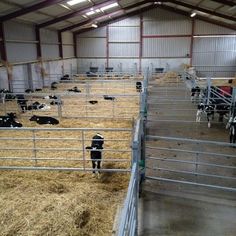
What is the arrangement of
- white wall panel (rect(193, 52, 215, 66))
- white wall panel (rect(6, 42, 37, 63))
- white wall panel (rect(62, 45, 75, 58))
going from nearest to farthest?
1. white wall panel (rect(6, 42, 37, 63))
2. white wall panel (rect(62, 45, 75, 58))
3. white wall panel (rect(193, 52, 215, 66))

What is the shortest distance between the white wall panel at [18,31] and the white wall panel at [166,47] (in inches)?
501

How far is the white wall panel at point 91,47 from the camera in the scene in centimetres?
2961

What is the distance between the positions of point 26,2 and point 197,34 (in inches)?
745

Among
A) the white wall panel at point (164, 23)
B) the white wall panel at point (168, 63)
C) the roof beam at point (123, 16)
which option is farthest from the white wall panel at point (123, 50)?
the roof beam at point (123, 16)

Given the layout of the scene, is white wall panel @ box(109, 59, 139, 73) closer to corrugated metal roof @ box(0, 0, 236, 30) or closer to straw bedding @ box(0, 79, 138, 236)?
→ corrugated metal roof @ box(0, 0, 236, 30)


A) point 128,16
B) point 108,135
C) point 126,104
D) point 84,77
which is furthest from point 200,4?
point 108,135

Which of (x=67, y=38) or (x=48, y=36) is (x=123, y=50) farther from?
(x=48, y=36)

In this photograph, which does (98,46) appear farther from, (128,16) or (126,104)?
(126,104)

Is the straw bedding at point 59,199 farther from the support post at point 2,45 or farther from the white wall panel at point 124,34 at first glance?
the white wall panel at point 124,34

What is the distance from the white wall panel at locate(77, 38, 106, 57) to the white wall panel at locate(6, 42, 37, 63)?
10135mm

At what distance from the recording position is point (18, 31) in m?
17.8

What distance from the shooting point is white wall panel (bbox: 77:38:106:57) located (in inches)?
1166

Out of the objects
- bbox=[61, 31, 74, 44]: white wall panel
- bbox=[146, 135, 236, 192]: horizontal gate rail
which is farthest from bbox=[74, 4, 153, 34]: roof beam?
bbox=[146, 135, 236, 192]: horizontal gate rail

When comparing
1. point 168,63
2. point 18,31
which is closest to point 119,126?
point 18,31
